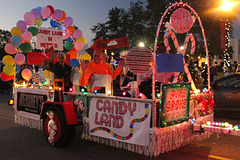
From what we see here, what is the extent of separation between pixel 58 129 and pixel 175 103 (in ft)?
7.61

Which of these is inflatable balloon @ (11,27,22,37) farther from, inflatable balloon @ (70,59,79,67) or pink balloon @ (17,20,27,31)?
inflatable balloon @ (70,59,79,67)

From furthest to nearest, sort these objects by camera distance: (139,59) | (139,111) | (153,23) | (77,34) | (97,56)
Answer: (153,23), (77,34), (97,56), (139,59), (139,111)

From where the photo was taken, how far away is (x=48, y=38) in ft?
27.5

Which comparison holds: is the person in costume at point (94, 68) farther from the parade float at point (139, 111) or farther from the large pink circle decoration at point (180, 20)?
the large pink circle decoration at point (180, 20)

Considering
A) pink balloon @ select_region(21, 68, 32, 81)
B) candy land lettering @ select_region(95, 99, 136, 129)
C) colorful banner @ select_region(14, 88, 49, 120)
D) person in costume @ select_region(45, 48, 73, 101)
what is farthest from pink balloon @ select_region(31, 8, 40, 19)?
candy land lettering @ select_region(95, 99, 136, 129)

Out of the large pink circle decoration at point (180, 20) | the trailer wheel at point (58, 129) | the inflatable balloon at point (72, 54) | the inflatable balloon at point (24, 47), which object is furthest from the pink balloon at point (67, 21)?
the large pink circle decoration at point (180, 20)

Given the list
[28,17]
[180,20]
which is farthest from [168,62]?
[28,17]

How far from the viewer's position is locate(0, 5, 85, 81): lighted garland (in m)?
7.45

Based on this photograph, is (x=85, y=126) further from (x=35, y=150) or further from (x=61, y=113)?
(x=35, y=150)

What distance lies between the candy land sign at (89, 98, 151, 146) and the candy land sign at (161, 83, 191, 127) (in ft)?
1.10

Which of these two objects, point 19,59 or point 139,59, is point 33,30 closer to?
point 19,59

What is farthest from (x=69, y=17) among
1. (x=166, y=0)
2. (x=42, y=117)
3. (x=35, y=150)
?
(x=166, y=0)

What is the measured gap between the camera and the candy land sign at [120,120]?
4172mm

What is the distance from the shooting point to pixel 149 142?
412 cm
